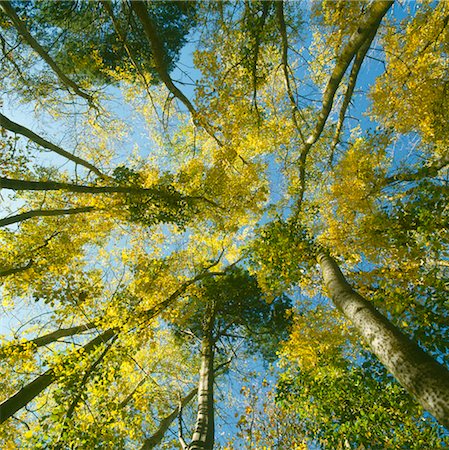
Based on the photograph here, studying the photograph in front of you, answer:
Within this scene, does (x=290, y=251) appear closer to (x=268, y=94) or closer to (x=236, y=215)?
(x=236, y=215)

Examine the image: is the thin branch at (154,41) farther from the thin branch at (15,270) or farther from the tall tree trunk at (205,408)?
the tall tree trunk at (205,408)

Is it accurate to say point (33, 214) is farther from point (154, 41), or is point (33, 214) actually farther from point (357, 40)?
point (357, 40)

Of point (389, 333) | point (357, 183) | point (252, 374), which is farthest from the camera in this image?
point (252, 374)

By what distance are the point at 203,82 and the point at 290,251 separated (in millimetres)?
3973

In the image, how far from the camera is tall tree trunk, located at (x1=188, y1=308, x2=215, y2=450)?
197 inches

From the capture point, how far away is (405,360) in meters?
2.37

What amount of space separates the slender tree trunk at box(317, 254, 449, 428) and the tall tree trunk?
11.8 ft

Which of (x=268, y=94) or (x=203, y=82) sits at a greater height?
(x=268, y=94)

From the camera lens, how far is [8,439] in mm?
5074

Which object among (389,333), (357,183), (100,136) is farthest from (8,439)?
(357,183)

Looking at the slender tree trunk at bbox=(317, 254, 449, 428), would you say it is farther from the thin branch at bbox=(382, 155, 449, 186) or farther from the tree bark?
the tree bark

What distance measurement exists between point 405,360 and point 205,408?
479 centimetres

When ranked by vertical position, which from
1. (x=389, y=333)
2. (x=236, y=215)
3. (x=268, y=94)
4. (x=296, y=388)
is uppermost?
(x=268, y=94)

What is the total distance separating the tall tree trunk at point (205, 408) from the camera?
5004mm
